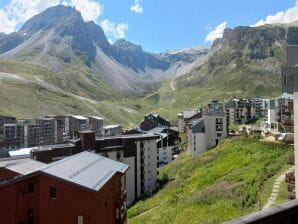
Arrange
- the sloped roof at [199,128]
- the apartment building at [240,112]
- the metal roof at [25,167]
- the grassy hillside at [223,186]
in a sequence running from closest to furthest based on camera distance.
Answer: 1. the grassy hillside at [223,186]
2. the metal roof at [25,167]
3. the sloped roof at [199,128]
4. the apartment building at [240,112]

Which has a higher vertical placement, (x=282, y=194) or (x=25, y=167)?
(x=25, y=167)

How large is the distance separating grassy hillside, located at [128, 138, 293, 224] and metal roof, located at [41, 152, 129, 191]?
27.1 feet

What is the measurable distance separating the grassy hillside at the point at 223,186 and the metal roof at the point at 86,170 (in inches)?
325

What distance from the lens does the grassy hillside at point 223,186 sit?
41594 millimetres

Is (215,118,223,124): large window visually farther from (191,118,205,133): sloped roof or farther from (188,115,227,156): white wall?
(191,118,205,133): sloped roof

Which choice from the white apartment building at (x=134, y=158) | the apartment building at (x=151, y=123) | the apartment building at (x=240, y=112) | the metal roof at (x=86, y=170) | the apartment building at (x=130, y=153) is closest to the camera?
the metal roof at (x=86, y=170)

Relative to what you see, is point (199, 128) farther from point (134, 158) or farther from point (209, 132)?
point (134, 158)

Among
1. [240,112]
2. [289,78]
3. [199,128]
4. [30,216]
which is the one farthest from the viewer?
[240,112]

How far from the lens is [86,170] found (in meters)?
41.6

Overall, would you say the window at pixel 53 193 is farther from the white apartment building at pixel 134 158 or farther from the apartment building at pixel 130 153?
the white apartment building at pixel 134 158

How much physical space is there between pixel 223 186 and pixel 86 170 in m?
16.9

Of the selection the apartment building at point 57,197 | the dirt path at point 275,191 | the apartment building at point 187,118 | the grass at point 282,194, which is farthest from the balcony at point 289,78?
the apartment building at point 187,118

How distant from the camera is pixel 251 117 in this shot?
142m

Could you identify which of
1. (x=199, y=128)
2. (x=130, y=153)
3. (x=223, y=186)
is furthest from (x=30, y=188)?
(x=199, y=128)
